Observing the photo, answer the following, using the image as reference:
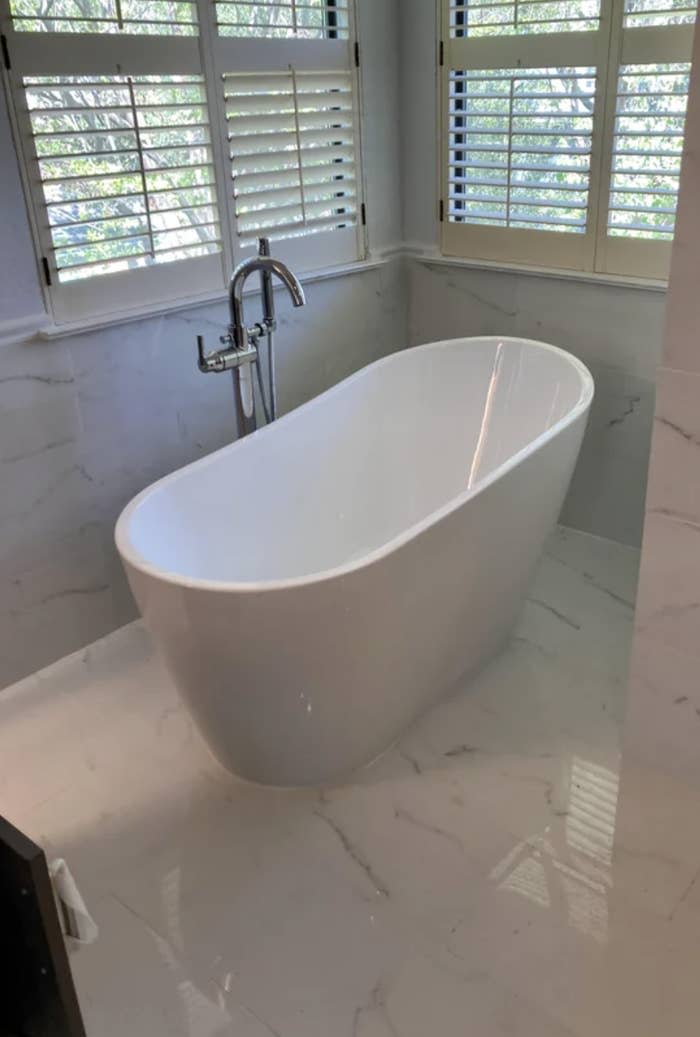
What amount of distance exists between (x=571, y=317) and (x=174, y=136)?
4.11 feet

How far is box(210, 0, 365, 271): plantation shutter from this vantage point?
2.37 m

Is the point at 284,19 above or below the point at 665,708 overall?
above

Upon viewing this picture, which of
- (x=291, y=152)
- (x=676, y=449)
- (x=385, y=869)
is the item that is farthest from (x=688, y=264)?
(x=291, y=152)

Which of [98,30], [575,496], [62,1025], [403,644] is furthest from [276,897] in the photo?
[98,30]

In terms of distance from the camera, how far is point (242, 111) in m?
2.39

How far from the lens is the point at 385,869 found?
5.80 ft

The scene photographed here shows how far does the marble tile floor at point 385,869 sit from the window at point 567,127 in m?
1.20

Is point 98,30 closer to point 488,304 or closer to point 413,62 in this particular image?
point 413,62

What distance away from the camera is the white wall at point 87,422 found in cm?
212

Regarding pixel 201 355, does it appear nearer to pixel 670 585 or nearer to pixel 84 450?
pixel 84 450

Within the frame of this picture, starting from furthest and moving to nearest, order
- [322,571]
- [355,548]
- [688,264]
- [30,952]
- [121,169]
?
1. [355,548]
2. [121,169]
3. [322,571]
4. [688,264]
5. [30,952]

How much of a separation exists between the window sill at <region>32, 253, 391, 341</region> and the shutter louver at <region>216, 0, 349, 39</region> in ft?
2.10

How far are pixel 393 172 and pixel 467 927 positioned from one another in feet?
7.45

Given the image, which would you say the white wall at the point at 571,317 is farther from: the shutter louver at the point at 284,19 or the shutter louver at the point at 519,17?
the shutter louver at the point at 284,19
